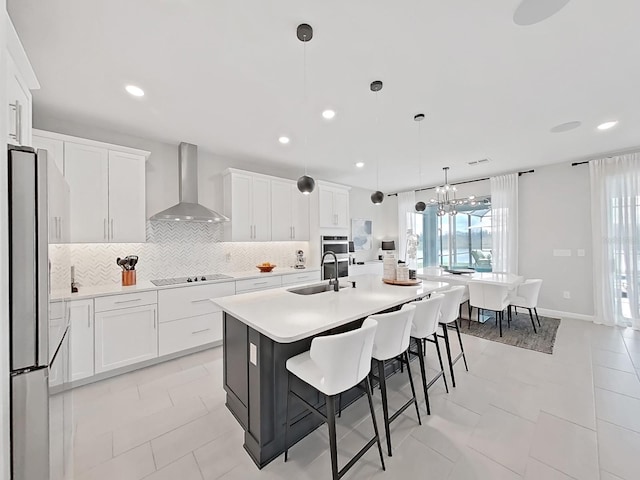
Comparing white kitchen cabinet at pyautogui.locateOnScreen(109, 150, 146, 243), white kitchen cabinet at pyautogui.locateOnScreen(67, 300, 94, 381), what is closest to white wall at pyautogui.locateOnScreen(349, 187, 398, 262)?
white kitchen cabinet at pyautogui.locateOnScreen(109, 150, 146, 243)

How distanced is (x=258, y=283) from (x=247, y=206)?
4.12 feet

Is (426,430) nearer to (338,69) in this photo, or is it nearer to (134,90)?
(338,69)

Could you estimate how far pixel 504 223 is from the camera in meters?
5.26

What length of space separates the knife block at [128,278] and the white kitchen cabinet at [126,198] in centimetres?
38

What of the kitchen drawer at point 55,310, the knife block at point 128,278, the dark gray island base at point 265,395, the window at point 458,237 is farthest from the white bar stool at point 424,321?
the window at point 458,237

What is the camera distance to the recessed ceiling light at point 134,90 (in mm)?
2336

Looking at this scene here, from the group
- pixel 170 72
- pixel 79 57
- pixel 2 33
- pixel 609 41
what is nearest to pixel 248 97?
pixel 170 72

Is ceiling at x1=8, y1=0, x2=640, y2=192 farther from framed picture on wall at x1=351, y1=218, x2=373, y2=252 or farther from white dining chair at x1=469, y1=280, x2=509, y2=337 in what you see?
framed picture on wall at x1=351, y1=218, x2=373, y2=252

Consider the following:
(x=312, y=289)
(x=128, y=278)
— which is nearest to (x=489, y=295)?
(x=312, y=289)

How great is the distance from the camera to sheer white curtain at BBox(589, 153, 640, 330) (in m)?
4.05

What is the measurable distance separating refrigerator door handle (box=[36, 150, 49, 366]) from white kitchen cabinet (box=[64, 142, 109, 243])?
2228 millimetres

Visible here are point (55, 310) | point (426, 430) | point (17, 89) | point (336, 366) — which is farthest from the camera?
point (426, 430)

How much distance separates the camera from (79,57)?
1957 millimetres

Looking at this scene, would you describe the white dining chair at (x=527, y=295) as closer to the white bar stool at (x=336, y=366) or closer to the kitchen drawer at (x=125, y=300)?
the white bar stool at (x=336, y=366)
